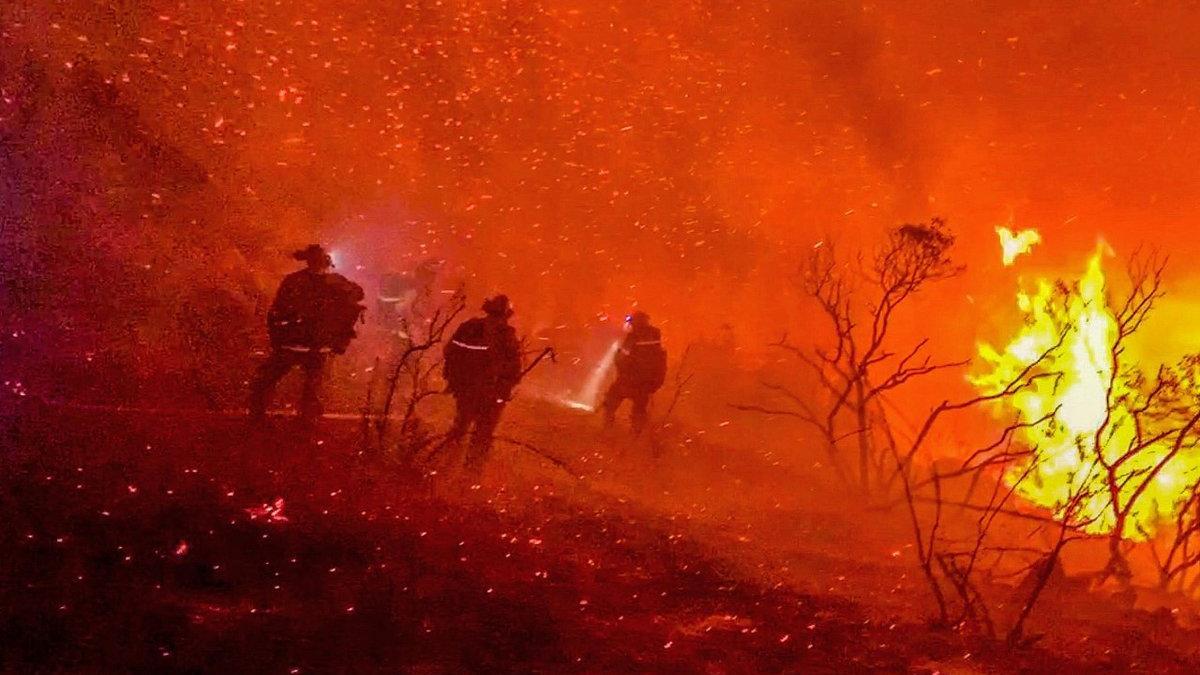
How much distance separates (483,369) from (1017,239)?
2159cm

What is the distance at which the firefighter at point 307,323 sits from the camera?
873cm

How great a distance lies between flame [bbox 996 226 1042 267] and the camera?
86.2 ft

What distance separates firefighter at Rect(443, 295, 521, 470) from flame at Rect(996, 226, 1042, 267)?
20.9m

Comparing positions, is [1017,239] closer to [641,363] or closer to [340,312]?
[641,363]

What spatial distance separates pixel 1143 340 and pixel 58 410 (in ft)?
91.6

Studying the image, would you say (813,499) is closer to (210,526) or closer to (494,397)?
(494,397)

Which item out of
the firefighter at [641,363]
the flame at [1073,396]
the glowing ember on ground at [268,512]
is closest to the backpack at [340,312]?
the glowing ember on ground at [268,512]

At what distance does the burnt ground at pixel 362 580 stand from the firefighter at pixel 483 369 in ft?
1.62

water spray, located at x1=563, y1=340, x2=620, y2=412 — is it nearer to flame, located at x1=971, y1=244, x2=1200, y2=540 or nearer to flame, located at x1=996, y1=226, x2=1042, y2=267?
flame, located at x1=971, y1=244, x2=1200, y2=540

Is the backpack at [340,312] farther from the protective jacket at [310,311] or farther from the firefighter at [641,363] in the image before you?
the firefighter at [641,363]

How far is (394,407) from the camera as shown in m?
11.7

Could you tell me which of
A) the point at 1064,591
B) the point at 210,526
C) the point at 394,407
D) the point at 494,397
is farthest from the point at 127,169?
the point at 1064,591

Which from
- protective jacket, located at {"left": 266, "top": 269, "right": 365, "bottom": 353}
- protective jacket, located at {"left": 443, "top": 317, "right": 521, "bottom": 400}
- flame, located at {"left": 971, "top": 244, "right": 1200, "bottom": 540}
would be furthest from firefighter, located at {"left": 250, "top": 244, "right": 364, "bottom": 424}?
flame, located at {"left": 971, "top": 244, "right": 1200, "bottom": 540}

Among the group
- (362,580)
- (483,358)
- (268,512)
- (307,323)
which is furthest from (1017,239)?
(362,580)
